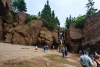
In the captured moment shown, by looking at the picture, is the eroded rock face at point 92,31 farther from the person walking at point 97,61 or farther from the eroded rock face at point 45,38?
the person walking at point 97,61

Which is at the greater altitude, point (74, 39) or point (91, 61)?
point (74, 39)

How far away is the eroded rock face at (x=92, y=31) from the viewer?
3588cm

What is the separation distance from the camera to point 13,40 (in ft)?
136

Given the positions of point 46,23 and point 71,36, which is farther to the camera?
point 46,23

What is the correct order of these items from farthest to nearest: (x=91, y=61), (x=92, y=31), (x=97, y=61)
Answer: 1. (x=92, y=31)
2. (x=91, y=61)
3. (x=97, y=61)

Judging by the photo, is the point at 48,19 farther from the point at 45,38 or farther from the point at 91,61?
the point at 91,61

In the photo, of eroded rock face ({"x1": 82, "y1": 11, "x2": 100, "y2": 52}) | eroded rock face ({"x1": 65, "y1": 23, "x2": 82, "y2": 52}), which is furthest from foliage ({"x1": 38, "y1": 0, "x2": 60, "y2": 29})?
eroded rock face ({"x1": 82, "y1": 11, "x2": 100, "y2": 52})

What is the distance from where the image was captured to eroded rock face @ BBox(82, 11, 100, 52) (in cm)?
3588

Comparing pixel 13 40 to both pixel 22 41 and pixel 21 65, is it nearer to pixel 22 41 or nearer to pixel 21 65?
pixel 22 41

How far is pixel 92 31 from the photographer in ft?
125

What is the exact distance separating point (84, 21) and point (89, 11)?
682cm

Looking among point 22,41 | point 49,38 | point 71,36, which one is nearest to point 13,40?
point 22,41

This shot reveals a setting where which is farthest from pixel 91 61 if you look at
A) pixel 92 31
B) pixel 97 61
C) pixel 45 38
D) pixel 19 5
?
pixel 19 5

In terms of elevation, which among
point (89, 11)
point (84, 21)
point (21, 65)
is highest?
point (89, 11)
